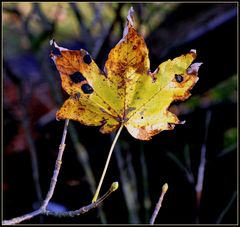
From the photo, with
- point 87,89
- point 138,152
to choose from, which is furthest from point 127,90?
point 138,152

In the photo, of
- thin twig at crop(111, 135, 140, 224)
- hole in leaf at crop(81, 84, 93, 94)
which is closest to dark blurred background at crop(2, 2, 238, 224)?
thin twig at crop(111, 135, 140, 224)

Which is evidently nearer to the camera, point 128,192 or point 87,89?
point 87,89

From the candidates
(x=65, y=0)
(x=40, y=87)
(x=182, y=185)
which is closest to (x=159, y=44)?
(x=65, y=0)

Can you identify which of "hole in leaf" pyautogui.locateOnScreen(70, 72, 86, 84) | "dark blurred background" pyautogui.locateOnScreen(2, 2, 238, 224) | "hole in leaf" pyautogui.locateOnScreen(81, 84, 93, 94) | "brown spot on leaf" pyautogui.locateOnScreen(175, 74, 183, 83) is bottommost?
"brown spot on leaf" pyautogui.locateOnScreen(175, 74, 183, 83)

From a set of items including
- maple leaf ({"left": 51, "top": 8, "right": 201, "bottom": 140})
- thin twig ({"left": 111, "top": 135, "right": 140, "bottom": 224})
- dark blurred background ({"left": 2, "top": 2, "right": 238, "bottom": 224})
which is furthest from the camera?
dark blurred background ({"left": 2, "top": 2, "right": 238, "bottom": 224})

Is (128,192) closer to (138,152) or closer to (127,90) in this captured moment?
(138,152)

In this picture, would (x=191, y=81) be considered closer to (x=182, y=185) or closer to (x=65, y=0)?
(x=182, y=185)

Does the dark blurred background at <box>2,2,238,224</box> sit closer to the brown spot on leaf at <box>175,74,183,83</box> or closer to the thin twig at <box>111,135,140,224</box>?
the thin twig at <box>111,135,140,224</box>

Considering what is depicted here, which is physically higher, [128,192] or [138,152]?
[138,152]
